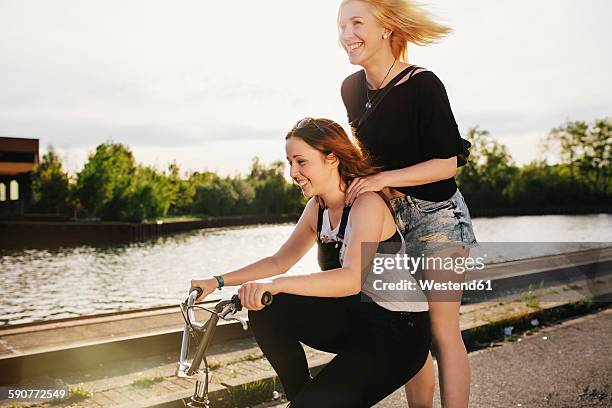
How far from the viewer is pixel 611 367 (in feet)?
18.0

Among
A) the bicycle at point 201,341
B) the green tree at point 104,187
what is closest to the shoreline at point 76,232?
the green tree at point 104,187

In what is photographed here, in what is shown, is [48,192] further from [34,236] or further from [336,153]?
[336,153]

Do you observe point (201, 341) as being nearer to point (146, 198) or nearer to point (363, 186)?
point (363, 186)

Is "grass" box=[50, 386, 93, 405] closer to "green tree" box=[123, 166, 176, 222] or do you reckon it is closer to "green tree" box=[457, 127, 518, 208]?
"green tree" box=[123, 166, 176, 222]

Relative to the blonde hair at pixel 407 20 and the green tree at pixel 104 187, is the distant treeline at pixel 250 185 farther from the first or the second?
the blonde hair at pixel 407 20

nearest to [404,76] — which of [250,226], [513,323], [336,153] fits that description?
[336,153]

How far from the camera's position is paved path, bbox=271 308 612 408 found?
466 cm

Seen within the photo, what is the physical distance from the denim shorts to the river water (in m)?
7.10

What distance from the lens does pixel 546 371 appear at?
5.43 metres

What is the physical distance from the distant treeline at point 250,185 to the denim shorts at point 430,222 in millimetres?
42730

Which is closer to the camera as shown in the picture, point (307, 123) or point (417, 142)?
point (307, 123)

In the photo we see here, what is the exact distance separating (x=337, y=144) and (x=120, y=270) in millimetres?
21751

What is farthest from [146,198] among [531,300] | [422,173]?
[422,173]

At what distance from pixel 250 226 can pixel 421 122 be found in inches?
2043
